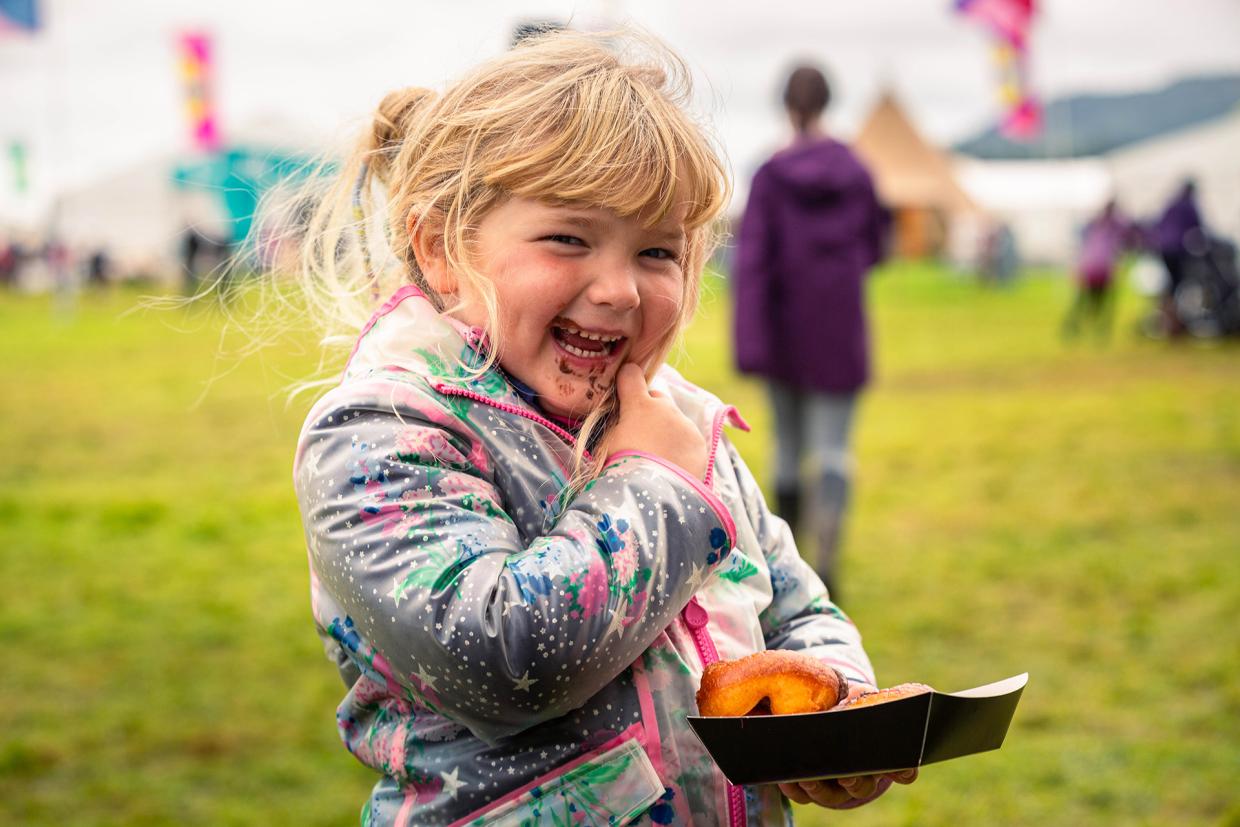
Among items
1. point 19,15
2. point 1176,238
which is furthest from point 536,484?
point 19,15

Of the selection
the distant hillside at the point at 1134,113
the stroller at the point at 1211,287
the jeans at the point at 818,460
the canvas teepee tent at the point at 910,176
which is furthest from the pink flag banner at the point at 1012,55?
the distant hillside at the point at 1134,113

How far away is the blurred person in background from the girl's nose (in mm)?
14061

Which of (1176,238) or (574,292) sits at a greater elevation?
(574,292)

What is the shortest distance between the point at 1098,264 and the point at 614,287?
1470 centimetres

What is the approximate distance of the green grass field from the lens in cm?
341

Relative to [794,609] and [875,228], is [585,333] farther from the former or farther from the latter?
[875,228]

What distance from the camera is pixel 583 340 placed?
135cm

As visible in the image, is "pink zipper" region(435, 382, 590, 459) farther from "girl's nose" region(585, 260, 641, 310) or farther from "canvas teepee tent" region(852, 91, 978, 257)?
"canvas teepee tent" region(852, 91, 978, 257)

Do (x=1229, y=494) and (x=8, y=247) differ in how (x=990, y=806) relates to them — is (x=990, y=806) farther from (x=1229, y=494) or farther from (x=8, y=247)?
(x=8, y=247)

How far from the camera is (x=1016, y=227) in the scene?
141 ft

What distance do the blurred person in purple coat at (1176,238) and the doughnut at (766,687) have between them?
14.2 meters

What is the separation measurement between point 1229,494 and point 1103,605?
2.22m

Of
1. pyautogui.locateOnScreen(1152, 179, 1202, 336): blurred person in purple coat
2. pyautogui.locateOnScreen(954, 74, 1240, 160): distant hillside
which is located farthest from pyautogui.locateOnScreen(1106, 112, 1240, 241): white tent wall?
pyautogui.locateOnScreen(954, 74, 1240, 160): distant hillside

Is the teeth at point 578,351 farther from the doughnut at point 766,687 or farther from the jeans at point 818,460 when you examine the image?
the jeans at point 818,460
